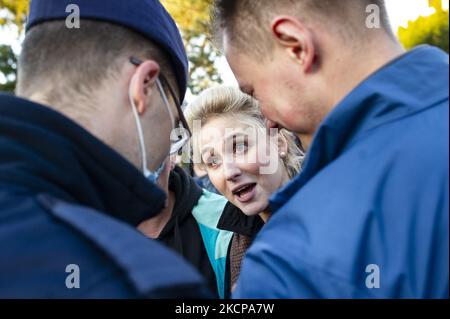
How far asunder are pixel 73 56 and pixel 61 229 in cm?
63

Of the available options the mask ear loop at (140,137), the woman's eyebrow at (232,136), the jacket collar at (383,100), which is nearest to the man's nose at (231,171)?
the woman's eyebrow at (232,136)

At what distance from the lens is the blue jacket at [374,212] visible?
1.35m

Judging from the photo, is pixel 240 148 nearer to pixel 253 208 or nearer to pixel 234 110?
pixel 234 110

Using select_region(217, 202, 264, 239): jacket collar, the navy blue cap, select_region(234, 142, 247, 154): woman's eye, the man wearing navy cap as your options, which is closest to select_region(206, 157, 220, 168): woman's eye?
select_region(234, 142, 247, 154): woman's eye

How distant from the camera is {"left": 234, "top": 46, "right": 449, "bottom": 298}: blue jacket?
135 centimetres

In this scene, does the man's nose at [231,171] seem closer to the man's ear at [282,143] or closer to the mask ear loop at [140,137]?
the man's ear at [282,143]

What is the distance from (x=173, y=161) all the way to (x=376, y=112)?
6.99 ft

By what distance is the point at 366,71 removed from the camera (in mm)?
1690

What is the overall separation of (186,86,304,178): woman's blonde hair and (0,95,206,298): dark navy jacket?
2099 mm

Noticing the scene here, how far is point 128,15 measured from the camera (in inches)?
71.4

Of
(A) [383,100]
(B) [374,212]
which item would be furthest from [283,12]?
(B) [374,212]

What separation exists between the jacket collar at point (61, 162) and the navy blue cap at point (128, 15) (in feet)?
1.53
